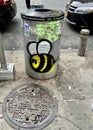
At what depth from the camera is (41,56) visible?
10.5 ft

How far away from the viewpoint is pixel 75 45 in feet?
16.5

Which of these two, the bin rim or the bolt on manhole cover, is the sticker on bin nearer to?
the bin rim

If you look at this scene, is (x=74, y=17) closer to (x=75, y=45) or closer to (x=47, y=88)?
(x=75, y=45)

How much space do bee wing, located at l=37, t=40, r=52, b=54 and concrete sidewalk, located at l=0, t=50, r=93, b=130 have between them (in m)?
0.62

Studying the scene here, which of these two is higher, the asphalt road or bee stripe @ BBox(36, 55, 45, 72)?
bee stripe @ BBox(36, 55, 45, 72)

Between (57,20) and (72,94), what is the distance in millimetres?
1281

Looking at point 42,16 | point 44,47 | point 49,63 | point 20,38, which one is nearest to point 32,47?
point 44,47

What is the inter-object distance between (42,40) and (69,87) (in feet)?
3.26

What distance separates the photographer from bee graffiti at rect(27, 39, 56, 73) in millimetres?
3081

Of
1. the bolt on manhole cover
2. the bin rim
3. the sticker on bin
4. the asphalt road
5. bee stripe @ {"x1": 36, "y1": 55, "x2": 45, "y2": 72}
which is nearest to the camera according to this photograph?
the bolt on manhole cover

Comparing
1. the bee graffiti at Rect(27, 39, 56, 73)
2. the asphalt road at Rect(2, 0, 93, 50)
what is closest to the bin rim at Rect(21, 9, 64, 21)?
the bee graffiti at Rect(27, 39, 56, 73)

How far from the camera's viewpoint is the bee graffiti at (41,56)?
3081mm

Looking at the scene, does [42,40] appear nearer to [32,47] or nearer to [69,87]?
[32,47]

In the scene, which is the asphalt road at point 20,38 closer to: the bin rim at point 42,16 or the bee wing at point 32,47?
the bee wing at point 32,47
